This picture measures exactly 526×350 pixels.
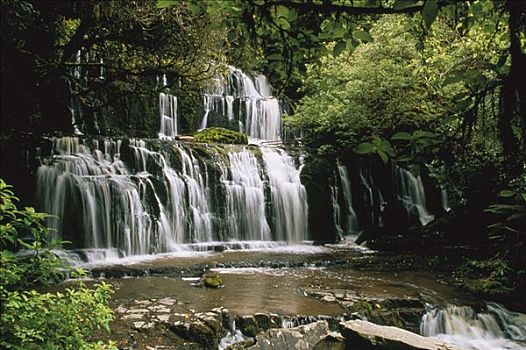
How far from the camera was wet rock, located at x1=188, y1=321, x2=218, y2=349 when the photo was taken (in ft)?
22.2

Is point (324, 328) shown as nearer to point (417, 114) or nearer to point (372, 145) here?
point (372, 145)

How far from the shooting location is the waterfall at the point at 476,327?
8.19 metres

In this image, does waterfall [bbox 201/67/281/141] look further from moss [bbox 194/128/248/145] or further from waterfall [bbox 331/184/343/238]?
waterfall [bbox 331/184/343/238]

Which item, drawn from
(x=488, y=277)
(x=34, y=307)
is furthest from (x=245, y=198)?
(x=34, y=307)

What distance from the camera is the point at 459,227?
47.0 ft

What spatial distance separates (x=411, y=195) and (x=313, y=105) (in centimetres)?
485

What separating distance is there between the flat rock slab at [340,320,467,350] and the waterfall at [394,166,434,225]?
35.0ft

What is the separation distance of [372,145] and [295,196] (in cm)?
1417

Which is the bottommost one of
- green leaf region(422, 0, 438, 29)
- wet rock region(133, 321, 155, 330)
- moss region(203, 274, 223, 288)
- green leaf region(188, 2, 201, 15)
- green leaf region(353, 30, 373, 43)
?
wet rock region(133, 321, 155, 330)

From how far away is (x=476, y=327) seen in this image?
853 centimetres

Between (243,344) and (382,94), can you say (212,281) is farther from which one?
(382,94)

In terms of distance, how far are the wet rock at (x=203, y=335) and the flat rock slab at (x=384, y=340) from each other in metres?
1.89

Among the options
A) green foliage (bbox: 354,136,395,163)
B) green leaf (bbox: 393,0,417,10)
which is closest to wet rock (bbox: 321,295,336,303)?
green foliage (bbox: 354,136,395,163)

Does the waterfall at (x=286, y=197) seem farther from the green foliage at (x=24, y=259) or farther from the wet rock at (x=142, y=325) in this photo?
the green foliage at (x=24, y=259)
